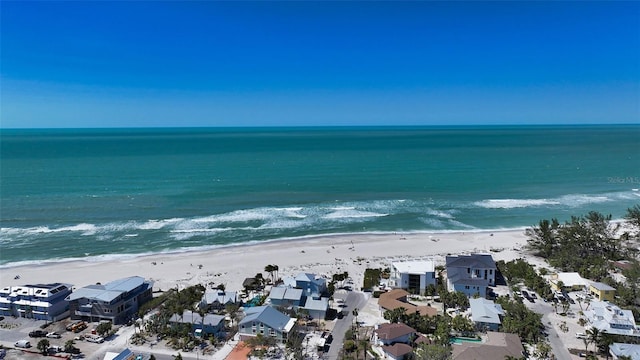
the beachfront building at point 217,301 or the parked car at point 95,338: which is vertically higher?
the beachfront building at point 217,301

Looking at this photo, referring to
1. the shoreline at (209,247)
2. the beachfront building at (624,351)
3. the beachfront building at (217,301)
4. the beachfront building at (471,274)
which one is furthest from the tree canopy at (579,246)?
the beachfront building at (217,301)

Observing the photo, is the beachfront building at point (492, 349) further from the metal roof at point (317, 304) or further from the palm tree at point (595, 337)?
the metal roof at point (317, 304)

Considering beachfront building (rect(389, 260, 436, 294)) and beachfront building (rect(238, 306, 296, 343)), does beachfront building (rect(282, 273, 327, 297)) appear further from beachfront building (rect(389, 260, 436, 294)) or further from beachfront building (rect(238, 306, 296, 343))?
beachfront building (rect(389, 260, 436, 294))

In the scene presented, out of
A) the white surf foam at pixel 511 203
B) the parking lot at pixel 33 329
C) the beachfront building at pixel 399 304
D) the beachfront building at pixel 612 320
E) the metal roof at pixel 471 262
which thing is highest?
the metal roof at pixel 471 262

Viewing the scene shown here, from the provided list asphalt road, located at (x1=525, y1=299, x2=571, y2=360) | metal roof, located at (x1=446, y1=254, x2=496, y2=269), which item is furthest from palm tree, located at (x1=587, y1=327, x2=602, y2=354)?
metal roof, located at (x1=446, y1=254, x2=496, y2=269)

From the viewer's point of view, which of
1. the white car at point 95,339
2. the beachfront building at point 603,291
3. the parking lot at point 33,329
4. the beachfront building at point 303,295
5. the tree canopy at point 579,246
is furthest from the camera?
the tree canopy at point 579,246

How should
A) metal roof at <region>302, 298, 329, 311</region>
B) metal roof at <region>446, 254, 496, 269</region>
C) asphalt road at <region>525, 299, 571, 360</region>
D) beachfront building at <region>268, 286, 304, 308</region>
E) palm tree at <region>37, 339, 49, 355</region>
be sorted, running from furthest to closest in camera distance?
metal roof at <region>446, 254, 496, 269</region> < beachfront building at <region>268, 286, 304, 308</region> < metal roof at <region>302, 298, 329, 311</region> < palm tree at <region>37, 339, 49, 355</region> < asphalt road at <region>525, 299, 571, 360</region>

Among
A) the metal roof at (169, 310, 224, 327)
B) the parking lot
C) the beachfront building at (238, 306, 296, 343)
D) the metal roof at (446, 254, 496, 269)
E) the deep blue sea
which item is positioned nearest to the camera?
the parking lot
